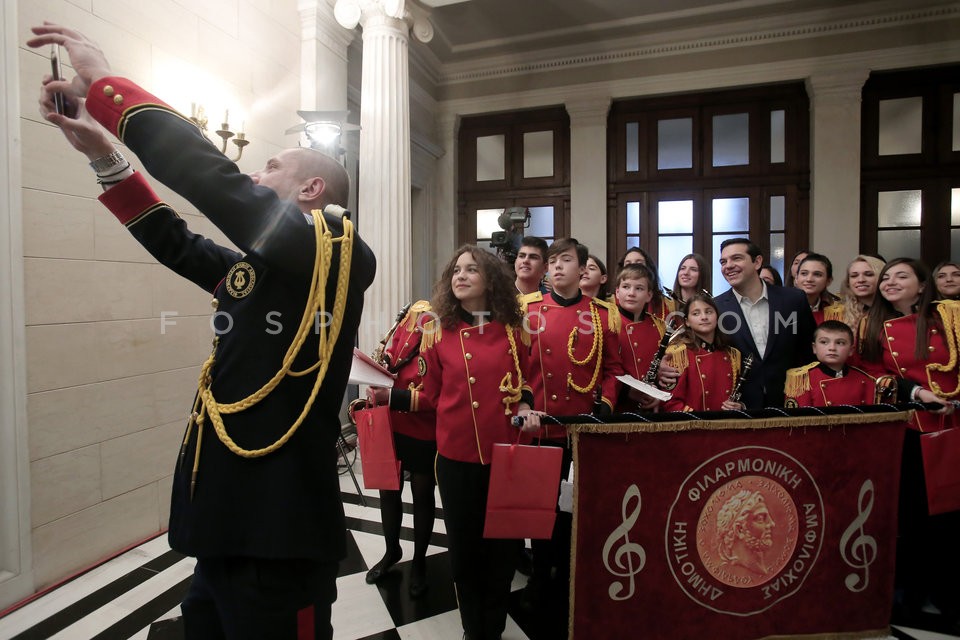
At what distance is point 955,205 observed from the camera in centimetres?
527

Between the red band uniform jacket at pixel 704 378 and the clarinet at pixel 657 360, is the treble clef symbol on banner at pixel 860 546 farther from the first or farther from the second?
the clarinet at pixel 657 360

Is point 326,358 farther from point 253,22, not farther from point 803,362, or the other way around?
point 253,22

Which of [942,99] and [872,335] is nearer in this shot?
[872,335]

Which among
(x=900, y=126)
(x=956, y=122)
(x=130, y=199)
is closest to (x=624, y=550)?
(x=130, y=199)

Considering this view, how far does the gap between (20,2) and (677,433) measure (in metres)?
3.10

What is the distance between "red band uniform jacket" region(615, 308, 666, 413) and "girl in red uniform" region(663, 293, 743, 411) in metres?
0.22

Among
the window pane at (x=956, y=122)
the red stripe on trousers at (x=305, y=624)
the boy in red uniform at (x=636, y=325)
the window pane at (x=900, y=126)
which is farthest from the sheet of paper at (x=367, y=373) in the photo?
the window pane at (x=956, y=122)

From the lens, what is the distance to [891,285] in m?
2.31

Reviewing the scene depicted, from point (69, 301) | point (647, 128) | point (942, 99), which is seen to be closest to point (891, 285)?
point (69, 301)

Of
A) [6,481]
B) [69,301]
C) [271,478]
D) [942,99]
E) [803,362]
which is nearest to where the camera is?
[271,478]

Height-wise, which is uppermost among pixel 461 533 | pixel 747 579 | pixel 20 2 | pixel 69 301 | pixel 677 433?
pixel 20 2

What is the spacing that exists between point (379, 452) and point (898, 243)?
6.15 m

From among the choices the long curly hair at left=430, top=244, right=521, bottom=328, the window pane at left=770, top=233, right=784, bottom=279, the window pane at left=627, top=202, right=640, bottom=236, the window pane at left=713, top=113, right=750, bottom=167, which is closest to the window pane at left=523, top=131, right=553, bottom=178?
the window pane at left=627, top=202, right=640, bottom=236

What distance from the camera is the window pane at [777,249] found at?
575 cm
